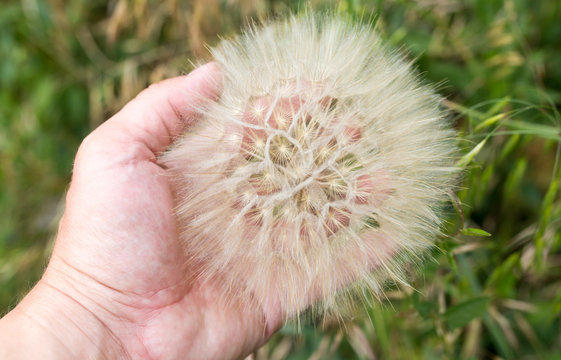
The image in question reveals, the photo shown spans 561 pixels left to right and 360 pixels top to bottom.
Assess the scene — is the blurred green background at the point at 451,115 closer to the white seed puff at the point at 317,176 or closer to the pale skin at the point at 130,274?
the white seed puff at the point at 317,176

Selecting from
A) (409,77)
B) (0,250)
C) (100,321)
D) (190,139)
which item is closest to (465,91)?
(409,77)

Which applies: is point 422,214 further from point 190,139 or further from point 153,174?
point 153,174

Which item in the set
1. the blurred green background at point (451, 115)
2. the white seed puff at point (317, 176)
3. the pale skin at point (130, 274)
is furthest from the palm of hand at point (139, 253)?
the blurred green background at point (451, 115)

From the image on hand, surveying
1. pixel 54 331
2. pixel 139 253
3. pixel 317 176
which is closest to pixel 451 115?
pixel 317 176

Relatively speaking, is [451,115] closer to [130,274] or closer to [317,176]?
[317,176]

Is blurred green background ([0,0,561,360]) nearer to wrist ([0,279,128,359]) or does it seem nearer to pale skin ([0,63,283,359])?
pale skin ([0,63,283,359])

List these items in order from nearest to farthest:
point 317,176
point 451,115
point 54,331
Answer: point 317,176 < point 54,331 < point 451,115
